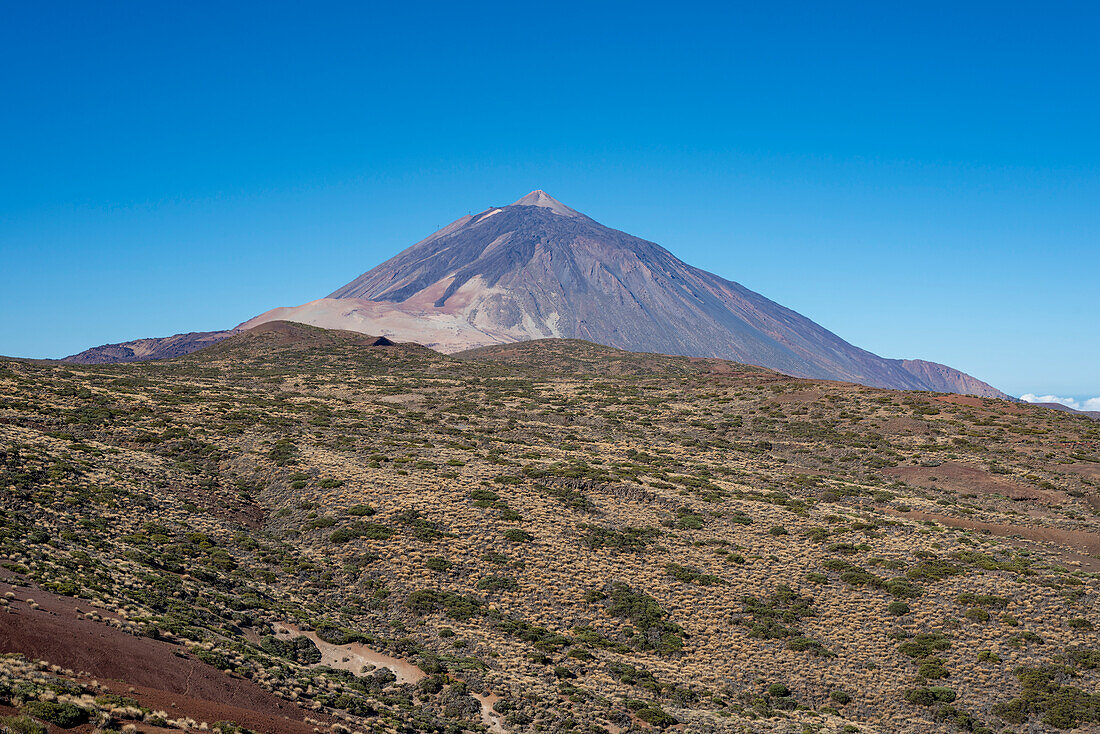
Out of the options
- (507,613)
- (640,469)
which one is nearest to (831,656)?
(507,613)

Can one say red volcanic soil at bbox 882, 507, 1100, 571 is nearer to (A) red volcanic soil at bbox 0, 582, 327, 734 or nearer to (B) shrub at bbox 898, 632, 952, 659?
(B) shrub at bbox 898, 632, 952, 659

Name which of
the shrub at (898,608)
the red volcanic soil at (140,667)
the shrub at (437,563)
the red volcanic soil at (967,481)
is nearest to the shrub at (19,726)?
the red volcanic soil at (140,667)

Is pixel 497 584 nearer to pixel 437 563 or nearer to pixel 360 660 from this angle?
pixel 437 563

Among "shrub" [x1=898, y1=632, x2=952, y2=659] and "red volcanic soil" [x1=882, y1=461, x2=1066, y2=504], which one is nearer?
"shrub" [x1=898, y1=632, x2=952, y2=659]

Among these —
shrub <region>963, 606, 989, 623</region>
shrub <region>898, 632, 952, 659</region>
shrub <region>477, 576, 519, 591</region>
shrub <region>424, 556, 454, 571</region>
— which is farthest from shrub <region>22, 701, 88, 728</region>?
shrub <region>963, 606, 989, 623</region>

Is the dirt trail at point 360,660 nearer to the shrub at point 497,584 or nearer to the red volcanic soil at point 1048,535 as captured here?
the shrub at point 497,584

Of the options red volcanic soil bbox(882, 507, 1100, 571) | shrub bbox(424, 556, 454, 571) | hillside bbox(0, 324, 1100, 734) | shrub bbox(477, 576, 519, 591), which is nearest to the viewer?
hillside bbox(0, 324, 1100, 734)
